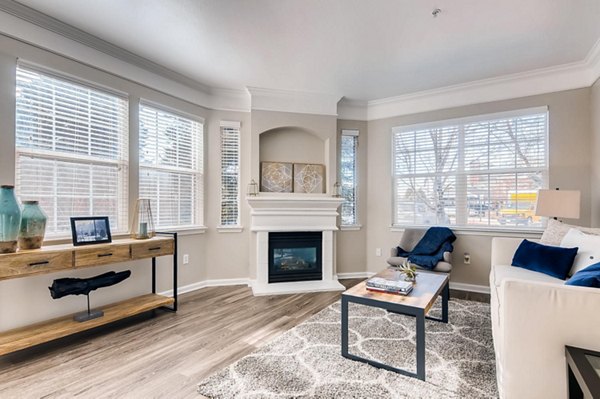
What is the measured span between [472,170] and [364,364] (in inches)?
120

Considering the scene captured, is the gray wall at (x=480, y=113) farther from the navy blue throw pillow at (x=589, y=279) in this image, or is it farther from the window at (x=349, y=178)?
the navy blue throw pillow at (x=589, y=279)

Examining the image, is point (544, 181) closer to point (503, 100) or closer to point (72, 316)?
point (503, 100)

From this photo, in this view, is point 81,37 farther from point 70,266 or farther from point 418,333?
point 418,333

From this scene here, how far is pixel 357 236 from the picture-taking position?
185 inches

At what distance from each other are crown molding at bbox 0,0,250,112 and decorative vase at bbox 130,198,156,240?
4.45 ft

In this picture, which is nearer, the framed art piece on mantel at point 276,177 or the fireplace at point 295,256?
the fireplace at point 295,256

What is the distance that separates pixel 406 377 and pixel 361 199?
3.01 m

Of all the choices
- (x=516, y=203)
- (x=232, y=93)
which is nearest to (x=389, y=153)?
(x=516, y=203)

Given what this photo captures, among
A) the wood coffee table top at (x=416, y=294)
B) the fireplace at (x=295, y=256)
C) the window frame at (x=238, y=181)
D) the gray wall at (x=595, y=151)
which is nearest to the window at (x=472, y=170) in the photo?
the gray wall at (x=595, y=151)

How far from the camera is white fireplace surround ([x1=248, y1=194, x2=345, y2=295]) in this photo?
4.00 meters

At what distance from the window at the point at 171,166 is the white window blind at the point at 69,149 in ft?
0.90

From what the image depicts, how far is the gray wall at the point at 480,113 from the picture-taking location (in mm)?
3402

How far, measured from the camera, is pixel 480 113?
3906mm

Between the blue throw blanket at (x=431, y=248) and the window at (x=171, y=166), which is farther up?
the window at (x=171, y=166)
